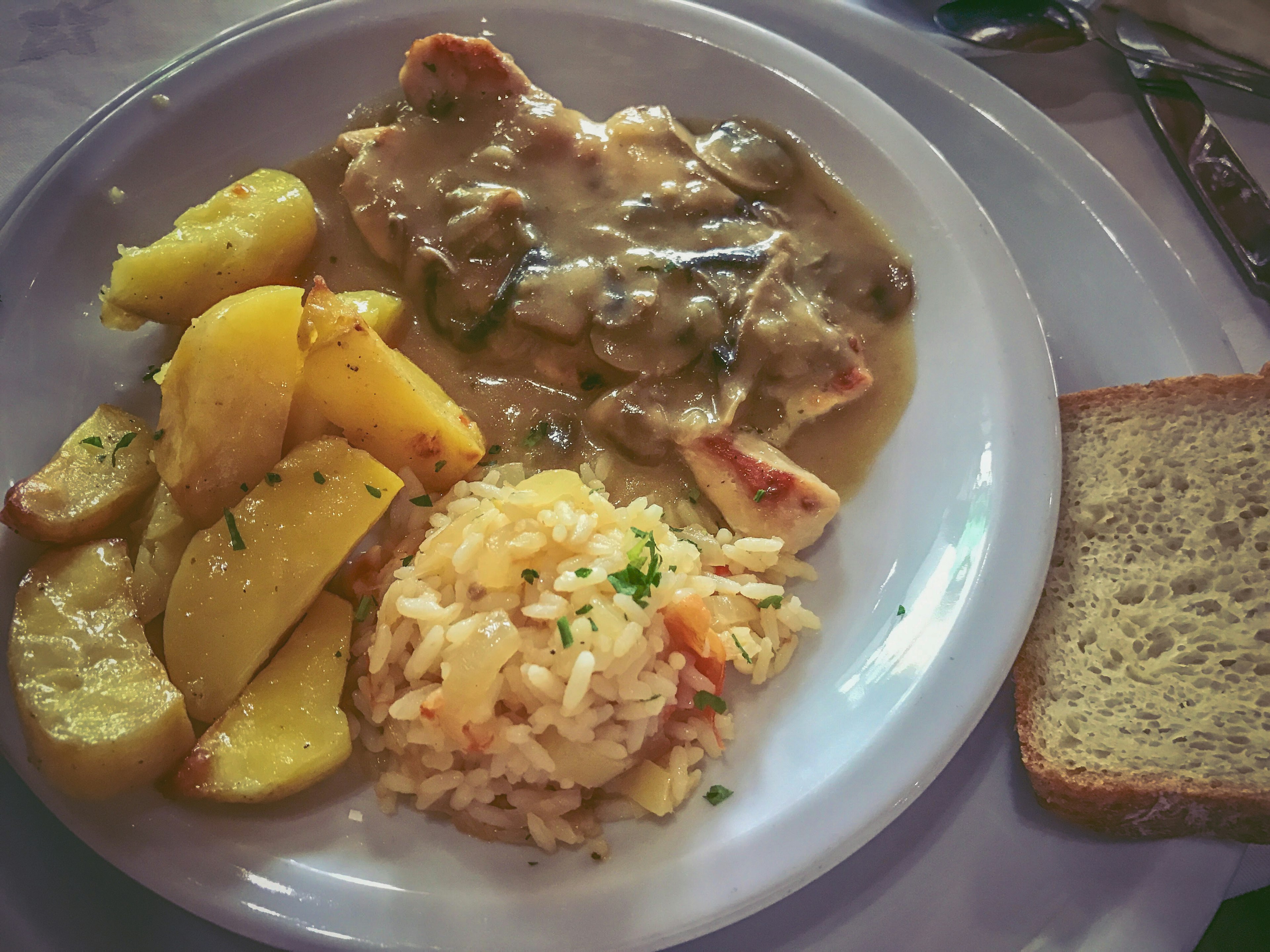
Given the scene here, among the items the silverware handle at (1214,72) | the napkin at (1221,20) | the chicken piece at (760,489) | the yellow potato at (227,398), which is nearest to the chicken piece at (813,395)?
the chicken piece at (760,489)

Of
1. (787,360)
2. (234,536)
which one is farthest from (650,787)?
(787,360)

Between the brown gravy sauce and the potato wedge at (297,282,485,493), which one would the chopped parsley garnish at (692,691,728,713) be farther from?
the potato wedge at (297,282,485,493)

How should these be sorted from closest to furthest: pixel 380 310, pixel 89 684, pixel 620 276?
1. pixel 89 684
2. pixel 380 310
3. pixel 620 276

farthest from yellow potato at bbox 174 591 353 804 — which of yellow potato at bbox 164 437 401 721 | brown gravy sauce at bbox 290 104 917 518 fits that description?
brown gravy sauce at bbox 290 104 917 518

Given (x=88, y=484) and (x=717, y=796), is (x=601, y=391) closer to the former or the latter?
(x=717, y=796)

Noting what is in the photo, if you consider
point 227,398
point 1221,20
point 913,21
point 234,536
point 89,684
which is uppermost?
point 913,21

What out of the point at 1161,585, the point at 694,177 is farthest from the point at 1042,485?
the point at 694,177
